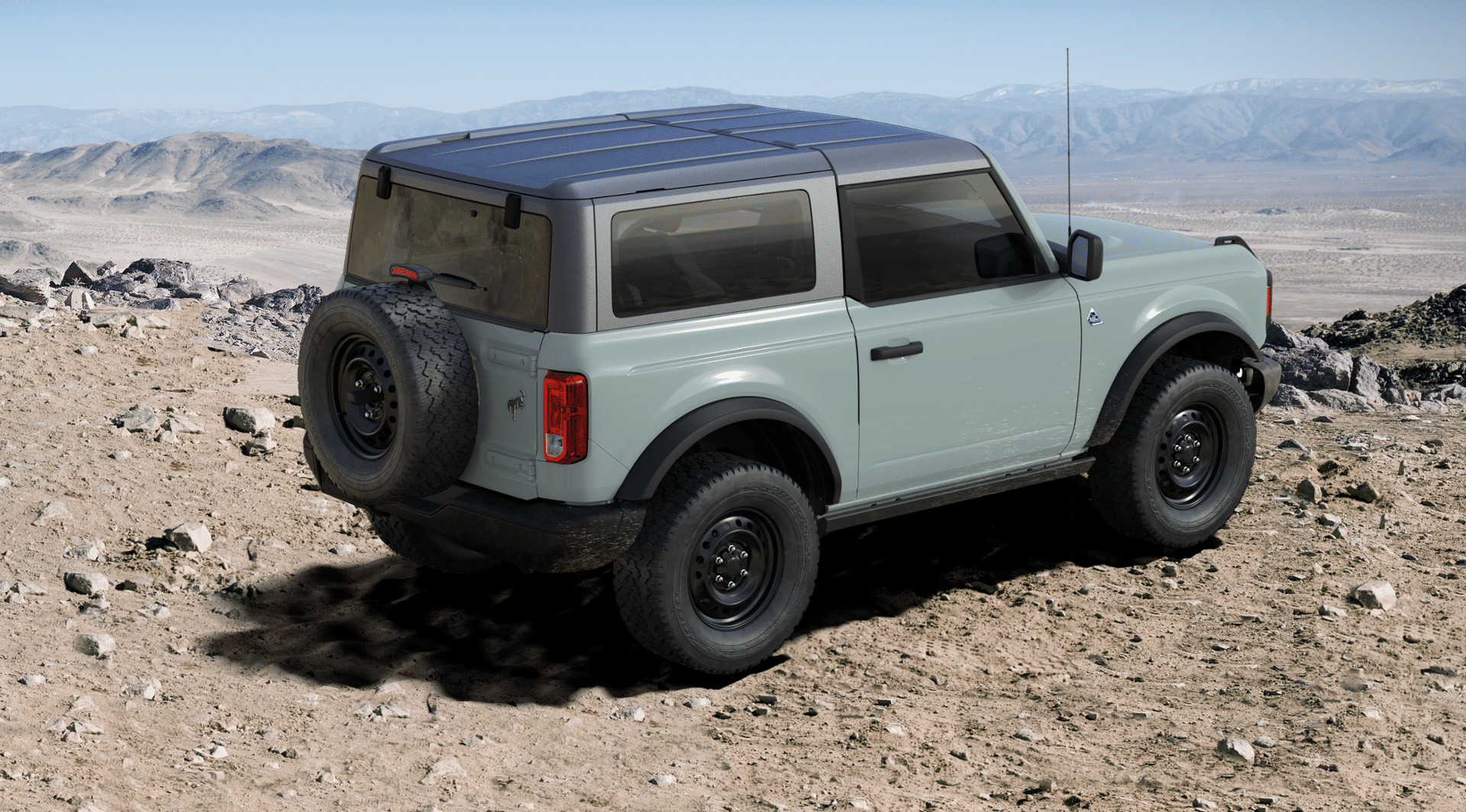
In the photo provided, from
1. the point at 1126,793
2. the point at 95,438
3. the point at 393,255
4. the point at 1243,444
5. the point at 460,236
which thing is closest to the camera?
the point at 1126,793

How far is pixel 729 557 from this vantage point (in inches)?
196

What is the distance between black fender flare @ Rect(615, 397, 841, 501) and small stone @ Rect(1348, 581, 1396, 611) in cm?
297

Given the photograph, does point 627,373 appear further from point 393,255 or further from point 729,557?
point 393,255

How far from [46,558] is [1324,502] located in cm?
653

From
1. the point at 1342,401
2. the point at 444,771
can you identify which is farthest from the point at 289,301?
the point at 444,771

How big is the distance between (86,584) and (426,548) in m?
1.42

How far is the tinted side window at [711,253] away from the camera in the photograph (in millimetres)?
4539

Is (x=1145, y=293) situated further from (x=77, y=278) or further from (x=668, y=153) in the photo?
(x=77, y=278)

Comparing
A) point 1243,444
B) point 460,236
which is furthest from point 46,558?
point 1243,444

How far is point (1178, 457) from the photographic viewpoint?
6.34m

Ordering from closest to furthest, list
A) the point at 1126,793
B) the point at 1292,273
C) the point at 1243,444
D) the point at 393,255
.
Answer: the point at 1126,793, the point at 393,255, the point at 1243,444, the point at 1292,273

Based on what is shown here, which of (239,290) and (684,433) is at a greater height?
(684,433)

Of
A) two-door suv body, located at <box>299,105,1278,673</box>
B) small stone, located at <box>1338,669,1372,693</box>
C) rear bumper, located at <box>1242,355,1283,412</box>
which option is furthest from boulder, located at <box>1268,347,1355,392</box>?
small stone, located at <box>1338,669,1372,693</box>

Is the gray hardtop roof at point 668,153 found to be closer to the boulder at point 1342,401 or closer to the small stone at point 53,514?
the small stone at point 53,514
